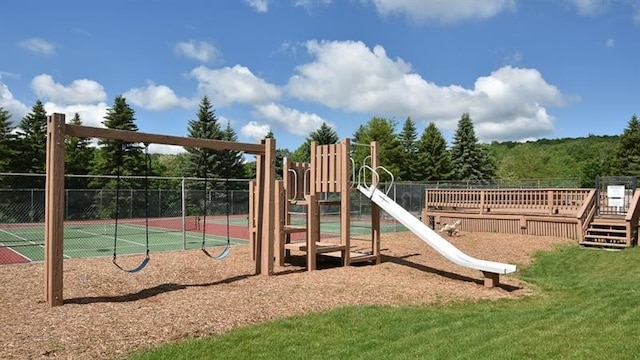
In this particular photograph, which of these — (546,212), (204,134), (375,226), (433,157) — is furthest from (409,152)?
(375,226)

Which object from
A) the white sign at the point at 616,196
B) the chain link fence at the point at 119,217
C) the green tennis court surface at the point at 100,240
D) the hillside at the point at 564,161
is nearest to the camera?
the green tennis court surface at the point at 100,240

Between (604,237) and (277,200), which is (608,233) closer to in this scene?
(604,237)

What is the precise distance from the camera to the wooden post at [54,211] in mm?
6934

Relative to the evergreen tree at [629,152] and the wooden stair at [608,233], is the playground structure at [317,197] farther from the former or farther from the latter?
the evergreen tree at [629,152]

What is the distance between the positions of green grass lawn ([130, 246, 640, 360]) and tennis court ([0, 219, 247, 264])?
893cm

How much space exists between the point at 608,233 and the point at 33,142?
34.7 metres

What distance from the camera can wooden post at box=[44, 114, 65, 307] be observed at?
6934mm

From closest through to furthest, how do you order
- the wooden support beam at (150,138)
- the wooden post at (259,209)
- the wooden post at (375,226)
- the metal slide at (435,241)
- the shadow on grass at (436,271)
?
the wooden support beam at (150,138), the metal slide at (435,241), the shadow on grass at (436,271), the wooden post at (259,209), the wooden post at (375,226)

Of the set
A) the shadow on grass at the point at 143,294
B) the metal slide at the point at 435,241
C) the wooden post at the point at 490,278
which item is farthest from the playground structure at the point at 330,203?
the shadow on grass at the point at 143,294

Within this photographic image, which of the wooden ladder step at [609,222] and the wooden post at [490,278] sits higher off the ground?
the wooden ladder step at [609,222]

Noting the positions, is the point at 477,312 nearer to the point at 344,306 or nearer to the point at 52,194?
the point at 344,306

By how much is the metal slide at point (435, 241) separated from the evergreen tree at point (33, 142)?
30.7m

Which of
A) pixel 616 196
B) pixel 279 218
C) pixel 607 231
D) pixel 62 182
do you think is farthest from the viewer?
pixel 616 196

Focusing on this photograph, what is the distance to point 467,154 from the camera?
51.0 m
